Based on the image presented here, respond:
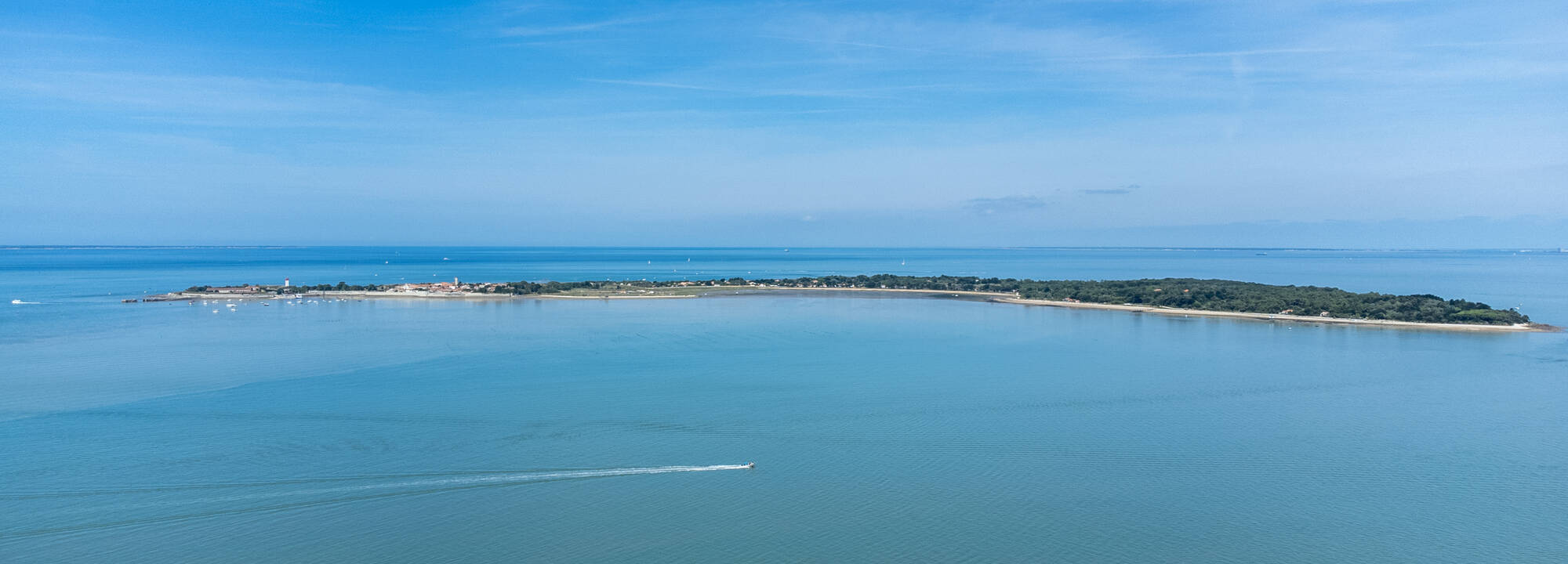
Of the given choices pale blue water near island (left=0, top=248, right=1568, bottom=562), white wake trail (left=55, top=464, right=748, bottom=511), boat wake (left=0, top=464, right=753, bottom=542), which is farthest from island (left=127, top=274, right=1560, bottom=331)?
boat wake (left=0, top=464, right=753, bottom=542)

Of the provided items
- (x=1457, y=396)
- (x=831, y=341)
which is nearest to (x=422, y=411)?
(x=831, y=341)

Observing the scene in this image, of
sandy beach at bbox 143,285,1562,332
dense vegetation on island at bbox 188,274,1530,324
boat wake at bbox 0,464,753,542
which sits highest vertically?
dense vegetation on island at bbox 188,274,1530,324

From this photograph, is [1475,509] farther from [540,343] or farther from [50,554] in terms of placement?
[540,343]

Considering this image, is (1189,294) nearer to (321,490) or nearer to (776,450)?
(776,450)

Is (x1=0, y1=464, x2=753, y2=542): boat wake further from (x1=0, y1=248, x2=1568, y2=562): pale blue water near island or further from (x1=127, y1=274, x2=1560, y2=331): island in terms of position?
(x1=127, y1=274, x2=1560, y2=331): island

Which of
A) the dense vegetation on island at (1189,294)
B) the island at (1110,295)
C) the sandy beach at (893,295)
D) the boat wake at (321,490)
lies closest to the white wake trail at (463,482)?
the boat wake at (321,490)

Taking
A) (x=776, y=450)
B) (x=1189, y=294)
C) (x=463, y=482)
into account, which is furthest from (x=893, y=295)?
(x=463, y=482)

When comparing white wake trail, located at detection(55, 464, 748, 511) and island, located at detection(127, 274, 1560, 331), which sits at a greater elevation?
island, located at detection(127, 274, 1560, 331)
